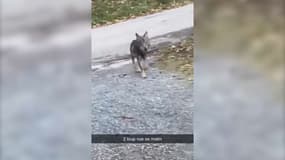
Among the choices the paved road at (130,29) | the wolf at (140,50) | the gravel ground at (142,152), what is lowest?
the gravel ground at (142,152)

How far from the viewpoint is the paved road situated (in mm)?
3098

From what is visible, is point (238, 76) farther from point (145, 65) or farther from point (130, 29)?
point (130, 29)

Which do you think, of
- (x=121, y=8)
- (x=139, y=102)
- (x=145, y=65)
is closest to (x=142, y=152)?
(x=139, y=102)

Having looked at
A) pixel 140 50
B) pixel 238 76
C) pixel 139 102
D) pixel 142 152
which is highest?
pixel 140 50

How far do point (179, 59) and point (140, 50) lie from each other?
17 centimetres

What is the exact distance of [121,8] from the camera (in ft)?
10.3

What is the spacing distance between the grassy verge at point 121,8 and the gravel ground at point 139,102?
8.2 inches

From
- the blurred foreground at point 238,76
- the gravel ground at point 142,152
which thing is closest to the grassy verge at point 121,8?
the blurred foreground at point 238,76

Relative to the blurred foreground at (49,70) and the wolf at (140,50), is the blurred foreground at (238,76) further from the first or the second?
the blurred foreground at (49,70)

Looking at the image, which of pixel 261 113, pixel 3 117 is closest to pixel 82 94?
pixel 3 117

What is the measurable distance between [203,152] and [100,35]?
66cm

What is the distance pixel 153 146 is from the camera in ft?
10.3

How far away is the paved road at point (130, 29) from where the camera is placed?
3098 mm

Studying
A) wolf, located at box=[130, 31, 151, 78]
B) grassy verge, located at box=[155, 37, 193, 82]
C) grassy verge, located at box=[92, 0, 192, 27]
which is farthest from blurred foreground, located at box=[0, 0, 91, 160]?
grassy verge, located at box=[155, 37, 193, 82]
